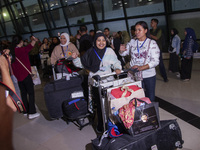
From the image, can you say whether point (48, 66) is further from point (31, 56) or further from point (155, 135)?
point (155, 135)

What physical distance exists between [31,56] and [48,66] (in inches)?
107

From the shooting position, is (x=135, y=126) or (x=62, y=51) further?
(x=62, y=51)

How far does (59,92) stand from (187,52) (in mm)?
3350

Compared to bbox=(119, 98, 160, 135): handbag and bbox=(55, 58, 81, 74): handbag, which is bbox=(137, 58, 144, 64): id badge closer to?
bbox=(119, 98, 160, 135): handbag

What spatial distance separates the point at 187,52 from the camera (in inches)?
200

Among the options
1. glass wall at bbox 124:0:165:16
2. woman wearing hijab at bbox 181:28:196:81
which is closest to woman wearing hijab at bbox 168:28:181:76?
woman wearing hijab at bbox 181:28:196:81

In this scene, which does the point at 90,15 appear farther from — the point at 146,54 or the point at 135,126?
the point at 135,126

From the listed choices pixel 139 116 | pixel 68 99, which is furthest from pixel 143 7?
pixel 139 116

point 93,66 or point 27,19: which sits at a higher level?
point 27,19

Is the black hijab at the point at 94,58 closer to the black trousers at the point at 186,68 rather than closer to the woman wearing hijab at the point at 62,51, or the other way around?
the woman wearing hijab at the point at 62,51

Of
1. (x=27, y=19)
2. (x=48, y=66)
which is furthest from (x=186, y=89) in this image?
(x=27, y=19)

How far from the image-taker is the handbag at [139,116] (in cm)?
225

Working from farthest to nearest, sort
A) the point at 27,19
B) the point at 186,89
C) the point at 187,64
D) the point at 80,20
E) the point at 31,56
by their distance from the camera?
the point at 27,19 < the point at 80,20 < the point at 31,56 < the point at 187,64 < the point at 186,89

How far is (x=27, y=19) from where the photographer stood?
13.8 m
